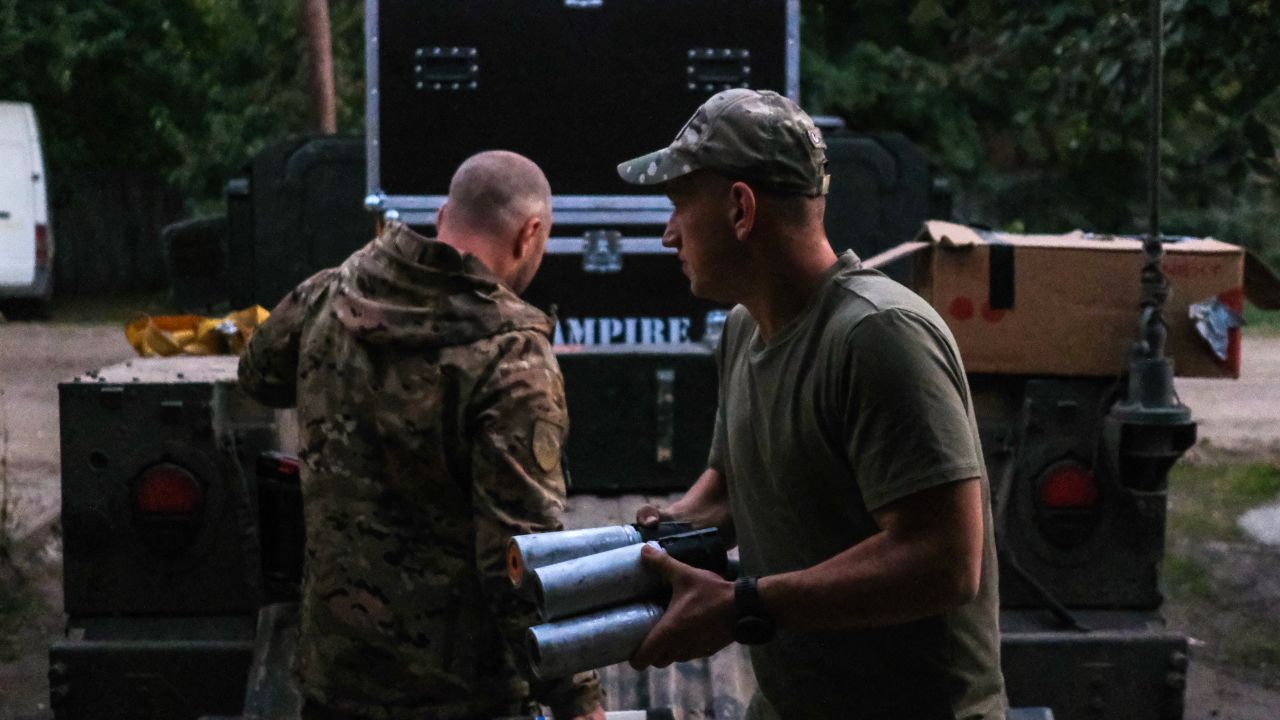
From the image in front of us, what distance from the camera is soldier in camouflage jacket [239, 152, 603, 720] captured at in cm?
321

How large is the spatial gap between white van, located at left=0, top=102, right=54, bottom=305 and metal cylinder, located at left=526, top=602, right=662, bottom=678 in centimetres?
1831

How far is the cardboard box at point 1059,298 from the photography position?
15.1 feet

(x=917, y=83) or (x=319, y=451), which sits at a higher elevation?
(x=917, y=83)

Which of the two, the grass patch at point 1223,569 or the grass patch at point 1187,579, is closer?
the grass patch at point 1223,569

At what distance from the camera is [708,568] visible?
248 cm

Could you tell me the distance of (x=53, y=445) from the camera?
11836 millimetres

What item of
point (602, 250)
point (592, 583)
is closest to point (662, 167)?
point (592, 583)

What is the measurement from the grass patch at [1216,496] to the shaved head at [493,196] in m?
6.76

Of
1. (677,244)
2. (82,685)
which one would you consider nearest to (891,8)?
(82,685)

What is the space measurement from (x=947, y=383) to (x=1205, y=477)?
9.18 m

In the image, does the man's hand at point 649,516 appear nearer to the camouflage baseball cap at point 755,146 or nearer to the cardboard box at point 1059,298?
the camouflage baseball cap at point 755,146

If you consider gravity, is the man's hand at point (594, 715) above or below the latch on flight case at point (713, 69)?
below

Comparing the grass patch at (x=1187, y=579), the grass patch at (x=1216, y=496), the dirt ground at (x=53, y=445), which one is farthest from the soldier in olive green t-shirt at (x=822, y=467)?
the grass patch at (x=1216, y=496)

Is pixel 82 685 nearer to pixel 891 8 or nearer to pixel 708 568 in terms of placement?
pixel 708 568
